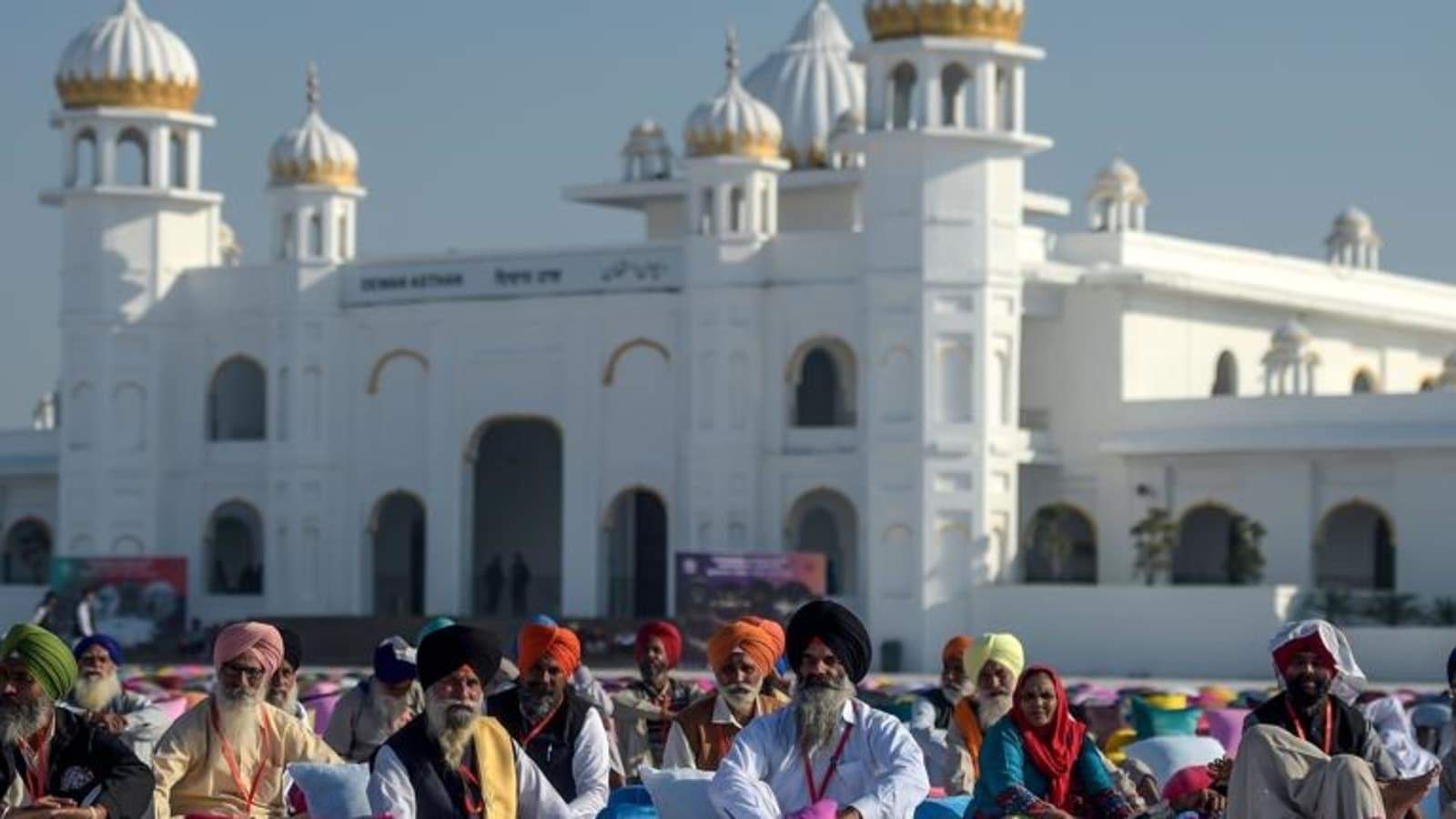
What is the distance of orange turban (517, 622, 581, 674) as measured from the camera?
1152 cm

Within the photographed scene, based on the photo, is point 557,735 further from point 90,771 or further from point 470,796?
point 90,771

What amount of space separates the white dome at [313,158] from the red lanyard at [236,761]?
3463cm

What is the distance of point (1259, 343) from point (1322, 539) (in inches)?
178

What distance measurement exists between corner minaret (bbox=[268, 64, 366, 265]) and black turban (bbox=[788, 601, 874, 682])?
35.3 m

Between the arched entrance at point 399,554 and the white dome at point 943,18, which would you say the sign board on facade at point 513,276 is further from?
the white dome at point 943,18

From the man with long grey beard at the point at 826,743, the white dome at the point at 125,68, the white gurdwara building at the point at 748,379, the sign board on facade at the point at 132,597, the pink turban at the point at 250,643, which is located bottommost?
the sign board on facade at the point at 132,597

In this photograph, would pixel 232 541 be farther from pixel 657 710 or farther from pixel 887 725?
pixel 887 725

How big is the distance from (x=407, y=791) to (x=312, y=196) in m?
36.0

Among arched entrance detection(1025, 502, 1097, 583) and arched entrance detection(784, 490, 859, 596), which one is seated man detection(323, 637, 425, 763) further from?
arched entrance detection(784, 490, 859, 596)

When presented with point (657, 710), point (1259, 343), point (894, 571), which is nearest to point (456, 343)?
point (894, 571)

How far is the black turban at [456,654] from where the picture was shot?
373 inches

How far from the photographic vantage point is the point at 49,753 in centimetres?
966

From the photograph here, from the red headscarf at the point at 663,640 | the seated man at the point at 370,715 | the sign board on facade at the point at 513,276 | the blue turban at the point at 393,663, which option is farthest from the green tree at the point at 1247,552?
the blue turban at the point at 393,663

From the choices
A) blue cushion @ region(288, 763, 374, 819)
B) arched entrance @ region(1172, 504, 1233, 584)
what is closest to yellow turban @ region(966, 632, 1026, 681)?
blue cushion @ region(288, 763, 374, 819)
